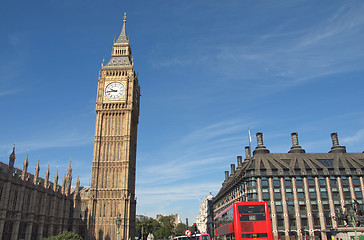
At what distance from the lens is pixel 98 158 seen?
243 ft

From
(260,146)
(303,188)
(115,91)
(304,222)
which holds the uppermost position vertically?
(115,91)

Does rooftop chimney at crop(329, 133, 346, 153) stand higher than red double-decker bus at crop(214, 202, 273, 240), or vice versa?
rooftop chimney at crop(329, 133, 346, 153)

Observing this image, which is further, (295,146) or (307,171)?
(295,146)

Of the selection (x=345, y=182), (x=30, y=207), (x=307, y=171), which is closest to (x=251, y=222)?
(x=30, y=207)

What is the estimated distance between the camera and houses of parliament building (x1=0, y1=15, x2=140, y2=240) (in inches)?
2078

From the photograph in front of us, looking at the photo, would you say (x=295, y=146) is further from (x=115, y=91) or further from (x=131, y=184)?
(x=115, y=91)

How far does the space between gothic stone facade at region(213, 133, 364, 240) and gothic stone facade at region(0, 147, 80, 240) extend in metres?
42.6

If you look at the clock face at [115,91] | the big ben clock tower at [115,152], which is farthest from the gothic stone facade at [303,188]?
the clock face at [115,91]

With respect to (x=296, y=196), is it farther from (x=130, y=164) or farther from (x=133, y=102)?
(x=133, y=102)

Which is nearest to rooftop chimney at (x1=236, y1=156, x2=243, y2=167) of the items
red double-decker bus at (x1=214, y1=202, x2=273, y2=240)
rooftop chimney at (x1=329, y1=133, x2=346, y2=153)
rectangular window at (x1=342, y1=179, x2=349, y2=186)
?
rooftop chimney at (x1=329, y1=133, x2=346, y2=153)

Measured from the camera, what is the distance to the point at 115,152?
75.4 metres

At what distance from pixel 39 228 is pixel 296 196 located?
5593 cm

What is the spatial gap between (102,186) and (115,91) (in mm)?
24545

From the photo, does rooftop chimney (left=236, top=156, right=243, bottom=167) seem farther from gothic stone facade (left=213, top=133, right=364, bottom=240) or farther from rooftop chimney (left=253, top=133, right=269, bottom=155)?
gothic stone facade (left=213, top=133, right=364, bottom=240)
